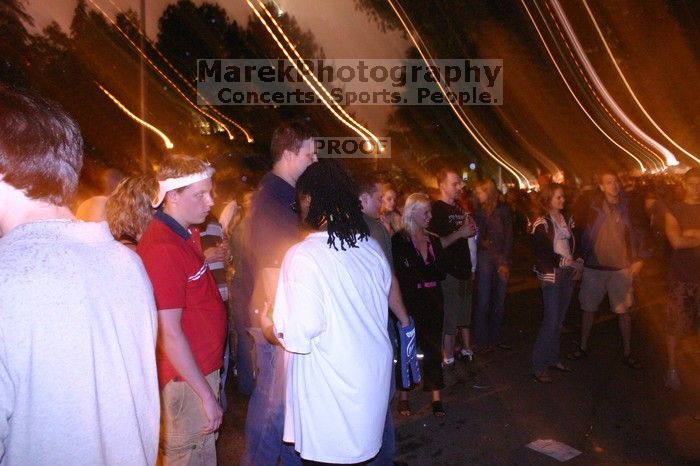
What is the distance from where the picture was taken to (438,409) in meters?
5.49

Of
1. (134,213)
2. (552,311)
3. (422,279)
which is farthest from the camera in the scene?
(552,311)

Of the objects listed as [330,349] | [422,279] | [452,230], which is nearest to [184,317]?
[330,349]

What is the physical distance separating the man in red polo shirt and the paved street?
2.07 metres

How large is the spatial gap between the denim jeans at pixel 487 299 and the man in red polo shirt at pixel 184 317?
5070 millimetres

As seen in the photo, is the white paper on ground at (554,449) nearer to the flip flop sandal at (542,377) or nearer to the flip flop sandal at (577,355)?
the flip flop sandal at (542,377)

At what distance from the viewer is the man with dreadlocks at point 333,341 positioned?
8.21 feet

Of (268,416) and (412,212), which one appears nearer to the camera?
(268,416)

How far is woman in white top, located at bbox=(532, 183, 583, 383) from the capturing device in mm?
6223

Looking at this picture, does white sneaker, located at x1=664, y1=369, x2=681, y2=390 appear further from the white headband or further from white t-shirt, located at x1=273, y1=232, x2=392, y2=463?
the white headband

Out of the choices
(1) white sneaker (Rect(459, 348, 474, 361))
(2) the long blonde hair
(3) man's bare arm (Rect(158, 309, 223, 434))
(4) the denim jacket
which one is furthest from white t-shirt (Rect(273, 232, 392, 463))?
(1) white sneaker (Rect(459, 348, 474, 361))

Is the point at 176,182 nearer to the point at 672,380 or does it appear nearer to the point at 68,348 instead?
the point at 68,348

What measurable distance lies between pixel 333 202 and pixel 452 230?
3.68 metres

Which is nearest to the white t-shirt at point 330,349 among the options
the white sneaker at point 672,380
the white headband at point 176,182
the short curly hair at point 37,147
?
the white headband at point 176,182

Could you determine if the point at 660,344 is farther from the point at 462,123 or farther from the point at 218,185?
the point at 462,123
